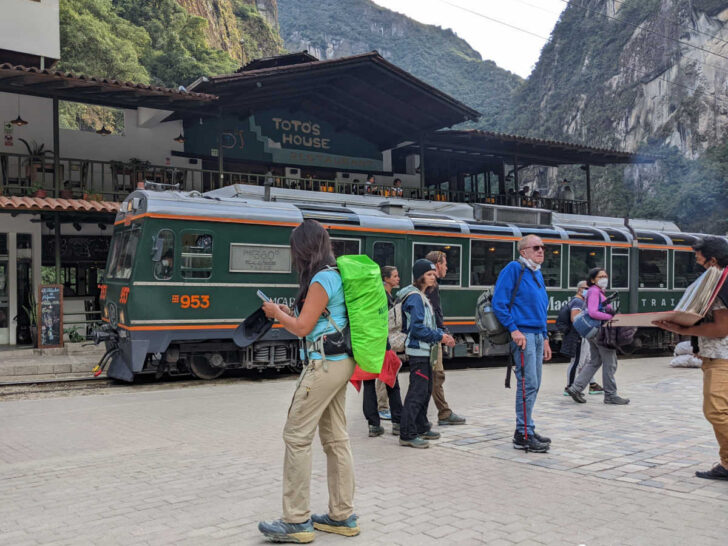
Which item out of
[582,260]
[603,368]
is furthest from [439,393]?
[582,260]

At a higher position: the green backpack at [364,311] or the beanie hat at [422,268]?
the beanie hat at [422,268]

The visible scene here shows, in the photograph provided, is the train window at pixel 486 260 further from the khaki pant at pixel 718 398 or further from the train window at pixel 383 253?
the khaki pant at pixel 718 398

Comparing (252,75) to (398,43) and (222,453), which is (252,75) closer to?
(222,453)

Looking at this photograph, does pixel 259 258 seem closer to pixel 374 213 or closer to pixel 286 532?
pixel 374 213

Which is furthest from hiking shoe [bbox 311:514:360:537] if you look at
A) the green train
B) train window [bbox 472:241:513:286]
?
train window [bbox 472:241:513:286]

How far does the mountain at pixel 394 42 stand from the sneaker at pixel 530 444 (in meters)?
88.9

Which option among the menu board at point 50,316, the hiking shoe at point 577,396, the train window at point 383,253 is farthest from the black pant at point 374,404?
the menu board at point 50,316

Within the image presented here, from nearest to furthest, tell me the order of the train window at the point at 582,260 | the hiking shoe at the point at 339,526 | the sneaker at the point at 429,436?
the hiking shoe at the point at 339,526
the sneaker at the point at 429,436
the train window at the point at 582,260

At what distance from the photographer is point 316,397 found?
3.98 m

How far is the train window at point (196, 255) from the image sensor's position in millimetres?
11320

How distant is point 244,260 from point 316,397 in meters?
8.18

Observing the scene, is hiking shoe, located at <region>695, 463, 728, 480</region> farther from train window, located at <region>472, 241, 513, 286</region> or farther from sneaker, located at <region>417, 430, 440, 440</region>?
train window, located at <region>472, 241, 513, 286</region>

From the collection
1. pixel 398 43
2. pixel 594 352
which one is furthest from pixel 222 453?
pixel 398 43

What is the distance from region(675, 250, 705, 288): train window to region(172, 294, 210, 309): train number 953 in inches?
493
